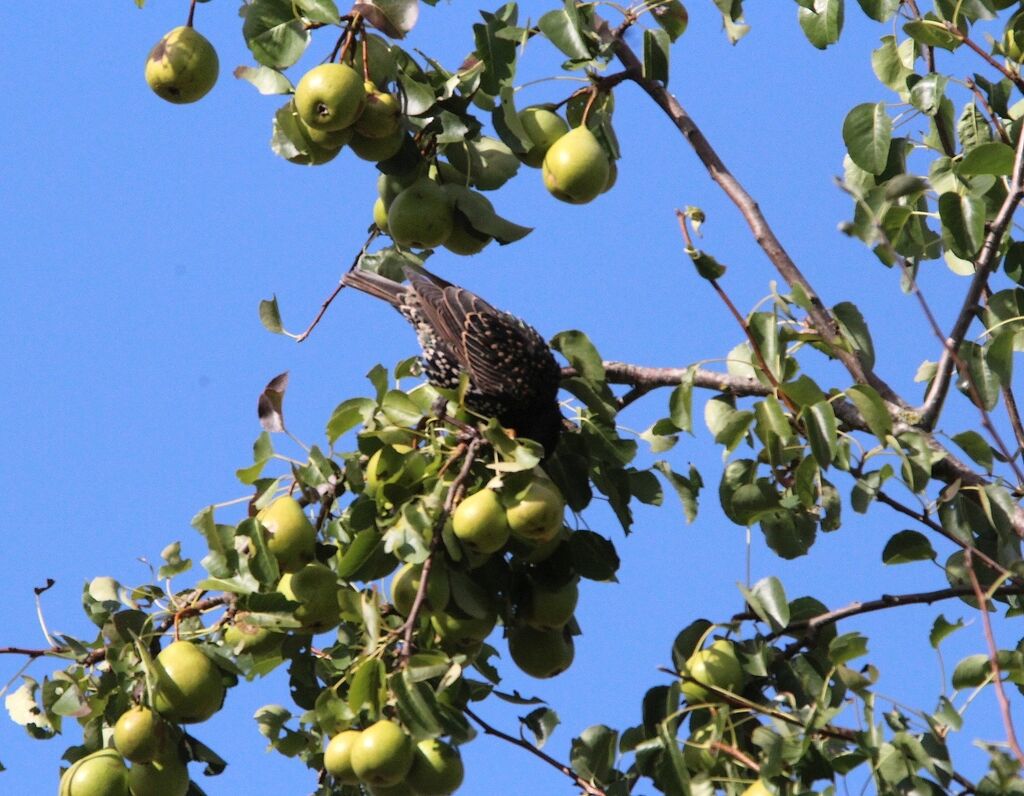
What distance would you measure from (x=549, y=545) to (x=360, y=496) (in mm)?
466

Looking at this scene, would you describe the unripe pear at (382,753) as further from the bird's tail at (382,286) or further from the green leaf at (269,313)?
the bird's tail at (382,286)

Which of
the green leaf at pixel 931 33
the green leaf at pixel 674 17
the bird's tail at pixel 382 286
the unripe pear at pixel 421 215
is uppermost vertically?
the bird's tail at pixel 382 286

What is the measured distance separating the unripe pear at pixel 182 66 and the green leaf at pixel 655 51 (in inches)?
43.1

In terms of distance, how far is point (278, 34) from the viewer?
398cm

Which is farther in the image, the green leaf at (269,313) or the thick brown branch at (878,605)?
the green leaf at (269,313)

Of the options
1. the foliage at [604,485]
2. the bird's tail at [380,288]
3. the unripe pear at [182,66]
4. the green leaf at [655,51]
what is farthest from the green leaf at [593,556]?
the bird's tail at [380,288]

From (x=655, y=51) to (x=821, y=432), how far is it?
1.22 meters

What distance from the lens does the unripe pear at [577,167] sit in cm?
409

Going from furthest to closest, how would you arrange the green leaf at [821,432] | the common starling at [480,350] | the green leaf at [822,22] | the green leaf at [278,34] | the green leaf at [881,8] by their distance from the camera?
1. the common starling at [480,350]
2. the green leaf at [822,22]
3. the green leaf at [881,8]
4. the green leaf at [278,34]
5. the green leaf at [821,432]

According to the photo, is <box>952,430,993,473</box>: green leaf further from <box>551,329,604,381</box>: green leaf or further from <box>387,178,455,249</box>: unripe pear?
<box>387,178,455,249</box>: unripe pear

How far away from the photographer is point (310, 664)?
396 cm

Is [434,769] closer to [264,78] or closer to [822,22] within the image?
[264,78]

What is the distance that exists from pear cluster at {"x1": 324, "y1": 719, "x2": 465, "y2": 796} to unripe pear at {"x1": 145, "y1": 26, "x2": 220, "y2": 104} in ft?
5.56

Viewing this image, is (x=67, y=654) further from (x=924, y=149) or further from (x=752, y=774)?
(x=924, y=149)
